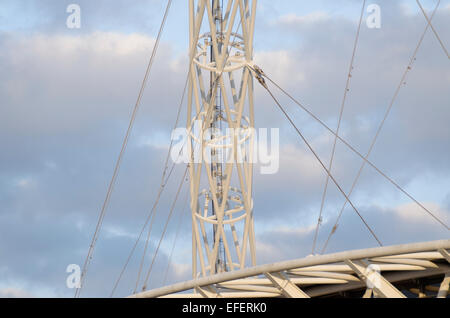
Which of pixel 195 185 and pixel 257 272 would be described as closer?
pixel 257 272

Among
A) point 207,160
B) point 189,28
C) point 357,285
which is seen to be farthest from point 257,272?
point 189,28

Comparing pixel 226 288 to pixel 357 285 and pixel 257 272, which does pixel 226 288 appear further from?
pixel 357 285

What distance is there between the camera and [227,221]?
44250mm

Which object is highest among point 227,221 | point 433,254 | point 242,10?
point 242,10

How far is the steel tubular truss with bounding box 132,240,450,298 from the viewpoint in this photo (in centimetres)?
2402

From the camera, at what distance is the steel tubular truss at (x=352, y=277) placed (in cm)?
2402

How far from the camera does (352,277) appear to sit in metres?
26.2

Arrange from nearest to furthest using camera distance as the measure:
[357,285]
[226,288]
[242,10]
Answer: [357,285]
[226,288]
[242,10]

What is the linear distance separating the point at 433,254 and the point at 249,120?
796 inches

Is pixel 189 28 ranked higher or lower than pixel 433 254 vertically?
higher
